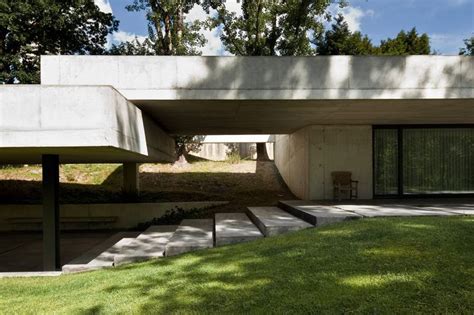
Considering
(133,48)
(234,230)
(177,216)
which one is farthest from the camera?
(133,48)

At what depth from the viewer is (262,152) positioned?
Result: 20734 millimetres

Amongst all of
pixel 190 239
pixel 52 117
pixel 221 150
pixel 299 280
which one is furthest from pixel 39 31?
pixel 299 280

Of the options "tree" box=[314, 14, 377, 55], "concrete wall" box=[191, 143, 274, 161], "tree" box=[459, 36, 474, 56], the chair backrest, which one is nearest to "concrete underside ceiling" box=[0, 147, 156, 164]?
the chair backrest

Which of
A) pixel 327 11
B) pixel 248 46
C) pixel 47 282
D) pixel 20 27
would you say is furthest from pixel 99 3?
pixel 47 282

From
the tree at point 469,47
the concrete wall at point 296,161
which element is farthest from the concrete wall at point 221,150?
the tree at point 469,47

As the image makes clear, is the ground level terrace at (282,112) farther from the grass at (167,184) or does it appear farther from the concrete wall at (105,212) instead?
the grass at (167,184)

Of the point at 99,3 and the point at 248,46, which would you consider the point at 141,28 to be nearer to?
the point at 99,3

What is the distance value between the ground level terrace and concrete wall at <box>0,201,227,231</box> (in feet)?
7.46

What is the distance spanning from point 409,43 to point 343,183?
19.8m

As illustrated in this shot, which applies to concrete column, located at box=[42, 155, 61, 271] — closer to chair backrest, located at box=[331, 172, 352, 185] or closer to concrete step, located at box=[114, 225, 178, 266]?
concrete step, located at box=[114, 225, 178, 266]

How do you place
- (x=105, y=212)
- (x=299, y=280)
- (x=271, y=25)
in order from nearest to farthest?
(x=299, y=280) → (x=105, y=212) → (x=271, y=25)

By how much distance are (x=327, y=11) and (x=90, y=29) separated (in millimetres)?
11496

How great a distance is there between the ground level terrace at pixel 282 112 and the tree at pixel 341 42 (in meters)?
14.0

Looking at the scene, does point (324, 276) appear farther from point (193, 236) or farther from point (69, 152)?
point (69, 152)
